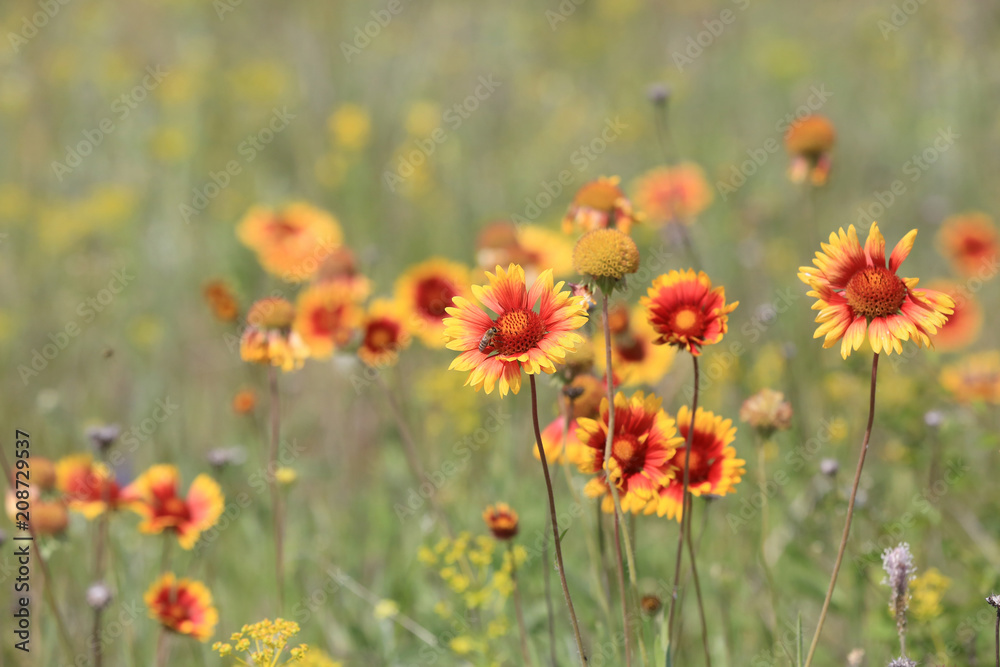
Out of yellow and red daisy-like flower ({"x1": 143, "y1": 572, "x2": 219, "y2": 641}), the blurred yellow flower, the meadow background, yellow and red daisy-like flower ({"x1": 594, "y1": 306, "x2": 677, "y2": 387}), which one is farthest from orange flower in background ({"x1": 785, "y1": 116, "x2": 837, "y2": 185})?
the blurred yellow flower

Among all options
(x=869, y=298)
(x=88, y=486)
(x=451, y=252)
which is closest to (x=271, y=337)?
(x=88, y=486)

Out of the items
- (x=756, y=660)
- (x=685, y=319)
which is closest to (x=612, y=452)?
(x=685, y=319)

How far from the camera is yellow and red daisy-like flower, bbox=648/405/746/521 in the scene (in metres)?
1.68

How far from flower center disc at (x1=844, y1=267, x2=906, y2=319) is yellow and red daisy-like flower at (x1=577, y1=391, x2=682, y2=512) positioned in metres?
0.42

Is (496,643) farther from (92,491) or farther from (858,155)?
(858,155)

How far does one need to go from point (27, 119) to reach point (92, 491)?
467 cm

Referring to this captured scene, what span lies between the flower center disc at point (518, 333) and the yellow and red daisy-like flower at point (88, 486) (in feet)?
4.51

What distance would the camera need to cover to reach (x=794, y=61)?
5867mm

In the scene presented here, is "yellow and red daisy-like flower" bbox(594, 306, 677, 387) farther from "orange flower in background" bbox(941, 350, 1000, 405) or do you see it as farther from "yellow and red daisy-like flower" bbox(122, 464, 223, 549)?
"yellow and red daisy-like flower" bbox(122, 464, 223, 549)

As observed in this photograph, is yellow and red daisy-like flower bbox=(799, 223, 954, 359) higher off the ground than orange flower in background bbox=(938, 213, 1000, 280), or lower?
lower

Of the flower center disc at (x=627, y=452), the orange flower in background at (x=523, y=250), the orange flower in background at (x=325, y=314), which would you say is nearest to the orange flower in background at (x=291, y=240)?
the orange flower in background at (x=325, y=314)

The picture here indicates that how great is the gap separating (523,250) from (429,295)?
1.33 ft

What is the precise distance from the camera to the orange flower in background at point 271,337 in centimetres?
237

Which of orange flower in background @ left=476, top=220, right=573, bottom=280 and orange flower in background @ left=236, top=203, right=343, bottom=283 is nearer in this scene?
orange flower in background @ left=476, top=220, right=573, bottom=280
